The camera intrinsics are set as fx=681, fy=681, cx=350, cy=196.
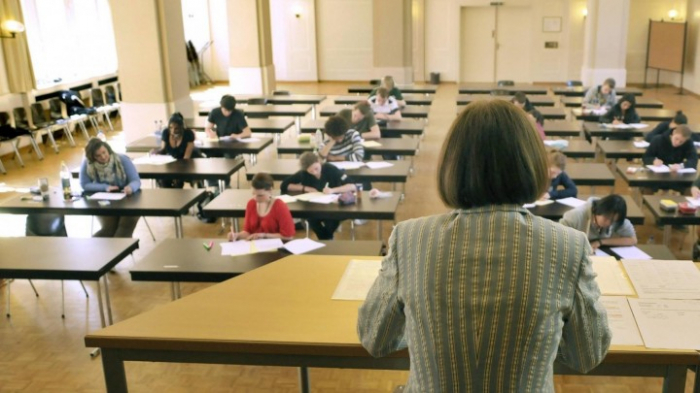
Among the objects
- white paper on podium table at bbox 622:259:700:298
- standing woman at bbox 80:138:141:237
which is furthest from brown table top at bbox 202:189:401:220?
white paper on podium table at bbox 622:259:700:298

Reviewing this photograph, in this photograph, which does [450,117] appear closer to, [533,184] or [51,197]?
[51,197]

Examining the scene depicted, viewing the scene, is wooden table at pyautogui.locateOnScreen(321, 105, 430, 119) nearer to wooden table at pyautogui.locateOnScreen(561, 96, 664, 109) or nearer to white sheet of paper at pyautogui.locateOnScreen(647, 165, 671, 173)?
wooden table at pyautogui.locateOnScreen(561, 96, 664, 109)

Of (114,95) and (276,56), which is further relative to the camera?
(276,56)

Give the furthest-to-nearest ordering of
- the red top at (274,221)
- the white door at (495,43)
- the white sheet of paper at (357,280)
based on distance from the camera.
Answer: the white door at (495,43)
the red top at (274,221)
the white sheet of paper at (357,280)

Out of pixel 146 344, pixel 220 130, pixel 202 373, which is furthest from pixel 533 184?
pixel 220 130

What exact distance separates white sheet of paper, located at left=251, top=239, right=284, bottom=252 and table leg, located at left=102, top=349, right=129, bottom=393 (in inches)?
74.2

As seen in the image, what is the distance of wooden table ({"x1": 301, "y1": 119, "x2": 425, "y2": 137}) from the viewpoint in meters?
9.71

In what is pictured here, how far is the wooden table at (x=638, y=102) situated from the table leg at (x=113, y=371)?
10.4 meters

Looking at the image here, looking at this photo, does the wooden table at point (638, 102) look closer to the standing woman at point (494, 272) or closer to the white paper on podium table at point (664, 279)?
Result: the white paper on podium table at point (664, 279)

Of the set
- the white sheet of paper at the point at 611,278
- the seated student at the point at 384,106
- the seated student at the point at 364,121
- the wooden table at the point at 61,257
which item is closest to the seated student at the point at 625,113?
the seated student at the point at 384,106

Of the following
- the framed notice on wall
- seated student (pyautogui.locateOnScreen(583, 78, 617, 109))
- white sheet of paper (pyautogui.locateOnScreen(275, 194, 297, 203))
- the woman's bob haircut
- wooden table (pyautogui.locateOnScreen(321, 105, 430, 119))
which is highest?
the framed notice on wall

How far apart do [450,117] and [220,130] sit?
273 inches

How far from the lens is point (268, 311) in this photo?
2805 mm

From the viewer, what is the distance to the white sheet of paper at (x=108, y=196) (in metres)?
6.29
